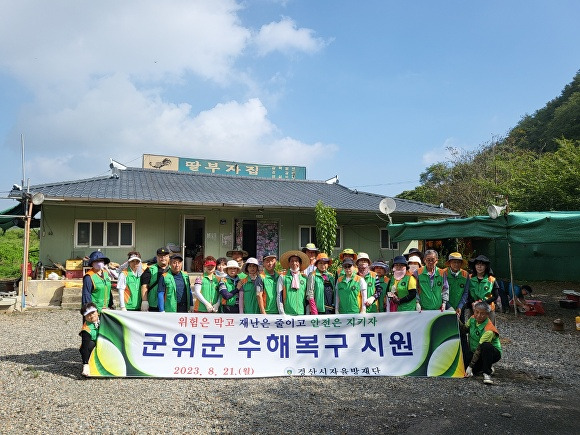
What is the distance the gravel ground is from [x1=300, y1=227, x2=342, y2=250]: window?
966 centimetres

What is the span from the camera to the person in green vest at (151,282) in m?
5.49

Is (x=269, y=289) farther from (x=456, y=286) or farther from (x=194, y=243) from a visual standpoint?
(x=194, y=243)

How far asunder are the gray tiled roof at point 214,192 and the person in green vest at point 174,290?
23.0 ft

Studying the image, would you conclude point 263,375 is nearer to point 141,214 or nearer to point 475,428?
point 475,428

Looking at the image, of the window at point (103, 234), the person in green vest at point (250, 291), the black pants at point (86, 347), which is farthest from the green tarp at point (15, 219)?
the person in green vest at point (250, 291)

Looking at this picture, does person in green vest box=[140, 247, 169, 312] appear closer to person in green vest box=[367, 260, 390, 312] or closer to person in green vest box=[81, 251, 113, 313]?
person in green vest box=[81, 251, 113, 313]

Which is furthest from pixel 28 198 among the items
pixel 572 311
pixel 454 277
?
pixel 572 311

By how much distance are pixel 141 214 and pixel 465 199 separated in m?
16.8

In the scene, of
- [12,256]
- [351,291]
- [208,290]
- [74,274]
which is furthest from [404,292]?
[12,256]

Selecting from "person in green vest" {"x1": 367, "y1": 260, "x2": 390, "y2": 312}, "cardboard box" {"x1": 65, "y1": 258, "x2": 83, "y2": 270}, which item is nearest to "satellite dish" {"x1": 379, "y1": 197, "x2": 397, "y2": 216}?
"person in green vest" {"x1": 367, "y1": 260, "x2": 390, "y2": 312}

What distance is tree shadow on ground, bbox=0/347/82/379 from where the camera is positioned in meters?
5.25

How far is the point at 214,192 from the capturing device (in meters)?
14.8

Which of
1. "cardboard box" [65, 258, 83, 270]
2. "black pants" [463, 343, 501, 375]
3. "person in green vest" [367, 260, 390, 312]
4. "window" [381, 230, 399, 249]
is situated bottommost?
"black pants" [463, 343, 501, 375]

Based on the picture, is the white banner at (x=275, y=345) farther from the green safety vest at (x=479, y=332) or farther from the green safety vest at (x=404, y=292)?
the green safety vest at (x=404, y=292)
